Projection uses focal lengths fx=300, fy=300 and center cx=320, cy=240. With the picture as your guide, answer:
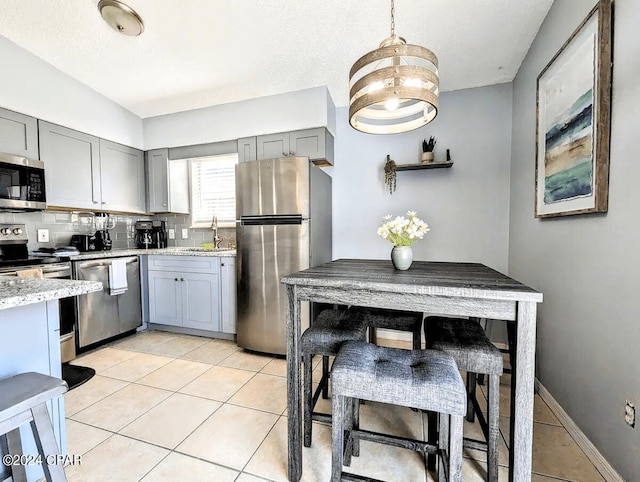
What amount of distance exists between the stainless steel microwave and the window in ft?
4.76

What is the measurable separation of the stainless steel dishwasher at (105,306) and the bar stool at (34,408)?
2.04 metres

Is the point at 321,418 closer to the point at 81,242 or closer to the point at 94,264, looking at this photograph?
the point at 94,264

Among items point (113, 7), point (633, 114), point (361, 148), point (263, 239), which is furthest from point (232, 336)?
point (633, 114)

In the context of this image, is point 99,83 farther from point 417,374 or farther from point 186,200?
point 417,374

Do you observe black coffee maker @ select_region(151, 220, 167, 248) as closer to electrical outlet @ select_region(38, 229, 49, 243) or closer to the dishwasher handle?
the dishwasher handle

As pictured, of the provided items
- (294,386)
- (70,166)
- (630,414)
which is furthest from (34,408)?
(70,166)

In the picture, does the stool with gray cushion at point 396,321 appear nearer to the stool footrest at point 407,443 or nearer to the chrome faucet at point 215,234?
the stool footrest at point 407,443

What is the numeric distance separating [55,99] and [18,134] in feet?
1.59

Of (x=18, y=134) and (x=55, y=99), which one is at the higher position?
(x=55, y=99)

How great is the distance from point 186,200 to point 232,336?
71.5 inches

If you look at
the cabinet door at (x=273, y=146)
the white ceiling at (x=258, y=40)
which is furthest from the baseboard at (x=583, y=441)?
the cabinet door at (x=273, y=146)

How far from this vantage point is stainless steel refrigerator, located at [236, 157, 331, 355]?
106 inches

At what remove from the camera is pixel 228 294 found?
10.1 ft

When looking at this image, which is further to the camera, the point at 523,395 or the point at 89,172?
the point at 89,172
